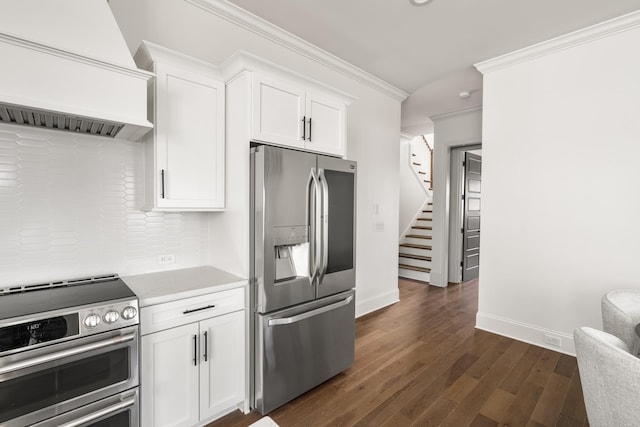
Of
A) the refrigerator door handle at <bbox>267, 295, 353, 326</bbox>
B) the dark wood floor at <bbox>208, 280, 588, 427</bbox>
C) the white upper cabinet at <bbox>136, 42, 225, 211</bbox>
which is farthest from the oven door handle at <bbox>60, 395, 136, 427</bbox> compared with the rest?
the white upper cabinet at <bbox>136, 42, 225, 211</bbox>

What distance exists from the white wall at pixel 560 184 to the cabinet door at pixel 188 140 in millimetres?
2916

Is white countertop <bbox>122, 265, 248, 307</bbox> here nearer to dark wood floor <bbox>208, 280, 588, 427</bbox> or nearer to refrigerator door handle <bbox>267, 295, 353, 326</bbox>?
refrigerator door handle <bbox>267, 295, 353, 326</bbox>

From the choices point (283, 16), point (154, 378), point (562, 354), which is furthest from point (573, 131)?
point (154, 378)

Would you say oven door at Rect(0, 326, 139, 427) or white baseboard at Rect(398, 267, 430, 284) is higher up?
oven door at Rect(0, 326, 139, 427)

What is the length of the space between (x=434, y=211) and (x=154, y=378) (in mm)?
4809

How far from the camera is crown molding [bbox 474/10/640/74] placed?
260 centimetres

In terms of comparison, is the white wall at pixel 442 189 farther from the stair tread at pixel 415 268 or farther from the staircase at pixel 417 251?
the staircase at pixel 417 251

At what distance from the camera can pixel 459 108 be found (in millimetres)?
4898

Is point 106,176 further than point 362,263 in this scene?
No

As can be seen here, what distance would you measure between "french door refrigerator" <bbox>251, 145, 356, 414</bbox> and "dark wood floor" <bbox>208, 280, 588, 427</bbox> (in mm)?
203

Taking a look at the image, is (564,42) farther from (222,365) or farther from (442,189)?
(222,365)

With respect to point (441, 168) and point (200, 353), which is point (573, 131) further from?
point (200, 353)

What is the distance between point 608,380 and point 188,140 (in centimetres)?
239

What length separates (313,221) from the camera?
2199 millimetres
